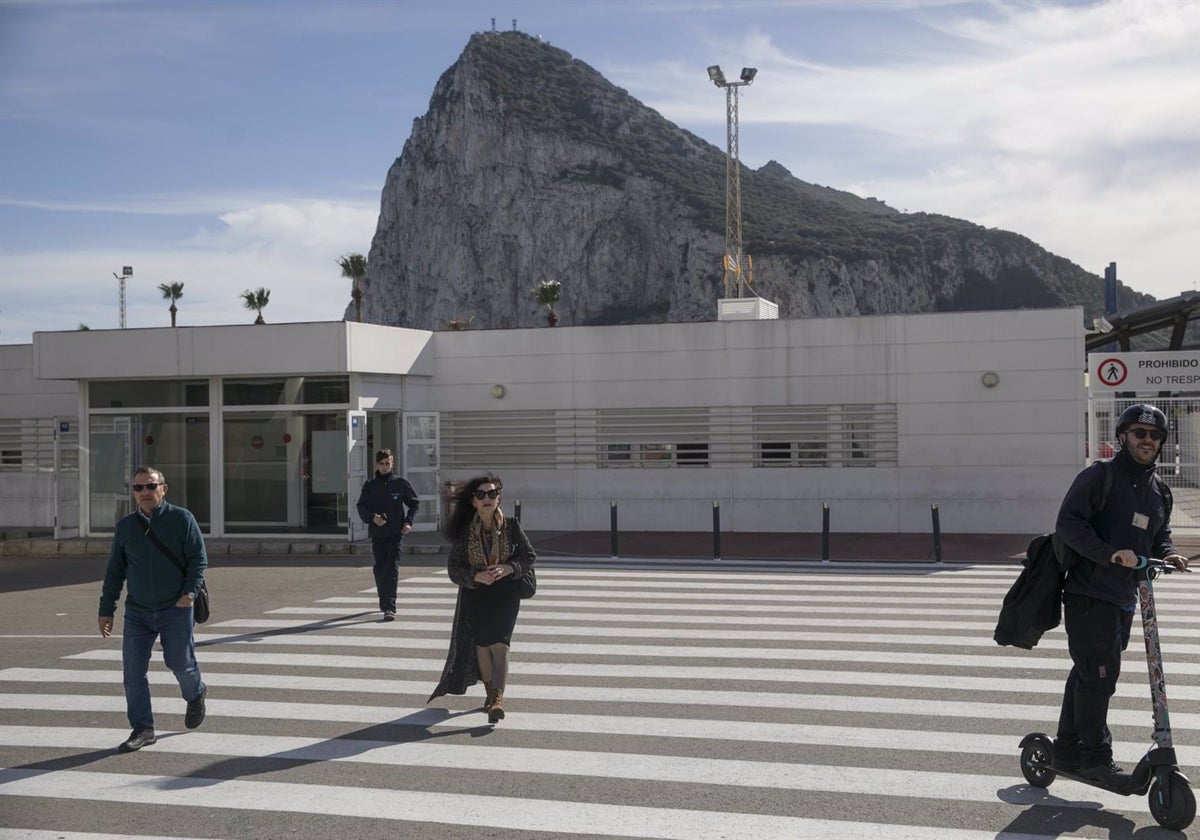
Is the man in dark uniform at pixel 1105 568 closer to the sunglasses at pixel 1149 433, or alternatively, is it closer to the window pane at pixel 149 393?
the sunglasses at pixel 1149 433

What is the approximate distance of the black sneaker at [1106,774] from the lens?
6129 millimetres

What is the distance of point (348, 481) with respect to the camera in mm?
21719

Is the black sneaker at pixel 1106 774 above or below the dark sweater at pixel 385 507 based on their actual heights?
below

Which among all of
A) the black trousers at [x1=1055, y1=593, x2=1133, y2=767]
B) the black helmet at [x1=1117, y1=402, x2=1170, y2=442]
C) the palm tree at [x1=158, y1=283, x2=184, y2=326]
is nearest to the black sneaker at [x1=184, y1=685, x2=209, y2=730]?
the black trousers at [x1=1055, y1=593, x2=1133, y2=767]

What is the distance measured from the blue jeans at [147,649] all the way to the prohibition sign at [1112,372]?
62.0 ft

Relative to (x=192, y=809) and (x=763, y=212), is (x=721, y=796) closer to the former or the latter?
(x=192, y=809)

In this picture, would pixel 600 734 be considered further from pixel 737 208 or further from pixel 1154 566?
pixel 737 208

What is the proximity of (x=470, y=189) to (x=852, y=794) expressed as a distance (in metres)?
148

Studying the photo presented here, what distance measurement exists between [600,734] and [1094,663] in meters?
3.04

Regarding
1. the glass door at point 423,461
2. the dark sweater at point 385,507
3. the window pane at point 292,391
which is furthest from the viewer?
the glass door at point 423,461

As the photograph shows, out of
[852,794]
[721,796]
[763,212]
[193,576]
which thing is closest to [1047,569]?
[852,794]

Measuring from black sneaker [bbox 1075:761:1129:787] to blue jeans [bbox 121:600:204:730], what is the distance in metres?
5.27

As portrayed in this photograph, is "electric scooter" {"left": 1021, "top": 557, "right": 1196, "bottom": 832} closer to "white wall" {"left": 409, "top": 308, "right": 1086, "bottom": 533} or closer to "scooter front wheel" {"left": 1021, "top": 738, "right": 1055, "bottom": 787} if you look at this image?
"scooter front wheel" {"left": 1021, "top": 738, "right": 1055, "bottom": 787}

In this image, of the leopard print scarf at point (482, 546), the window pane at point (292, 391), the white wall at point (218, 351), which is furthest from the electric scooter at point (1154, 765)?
the window pane at point (292, 391)
